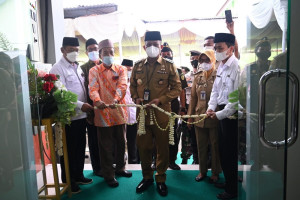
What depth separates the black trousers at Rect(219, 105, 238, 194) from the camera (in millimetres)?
2355

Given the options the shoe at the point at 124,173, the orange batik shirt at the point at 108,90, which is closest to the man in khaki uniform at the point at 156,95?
the orange batik shirt at the point at 108,90

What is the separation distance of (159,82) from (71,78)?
106 centimetres

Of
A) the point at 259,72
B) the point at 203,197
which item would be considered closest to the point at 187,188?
the point at 203,197

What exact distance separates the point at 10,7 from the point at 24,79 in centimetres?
41

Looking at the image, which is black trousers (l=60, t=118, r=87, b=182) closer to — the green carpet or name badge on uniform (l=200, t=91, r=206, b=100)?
the green carpet

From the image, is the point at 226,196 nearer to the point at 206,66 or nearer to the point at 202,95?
the point at 202,95

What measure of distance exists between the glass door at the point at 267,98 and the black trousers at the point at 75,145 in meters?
2.01

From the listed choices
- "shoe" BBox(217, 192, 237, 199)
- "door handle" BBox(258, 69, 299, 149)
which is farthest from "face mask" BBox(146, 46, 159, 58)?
"door handle" BBox(258, 69, 299, 149)

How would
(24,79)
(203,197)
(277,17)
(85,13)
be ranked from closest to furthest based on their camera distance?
(277,17) → (24,79) → (203,197) → (85,13)

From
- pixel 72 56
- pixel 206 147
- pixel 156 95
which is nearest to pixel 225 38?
pixel 156 95

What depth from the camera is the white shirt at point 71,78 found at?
9.25ft

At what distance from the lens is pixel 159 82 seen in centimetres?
273

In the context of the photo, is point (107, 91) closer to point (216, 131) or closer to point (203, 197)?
point (216, 131)

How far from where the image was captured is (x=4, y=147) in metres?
1.39
